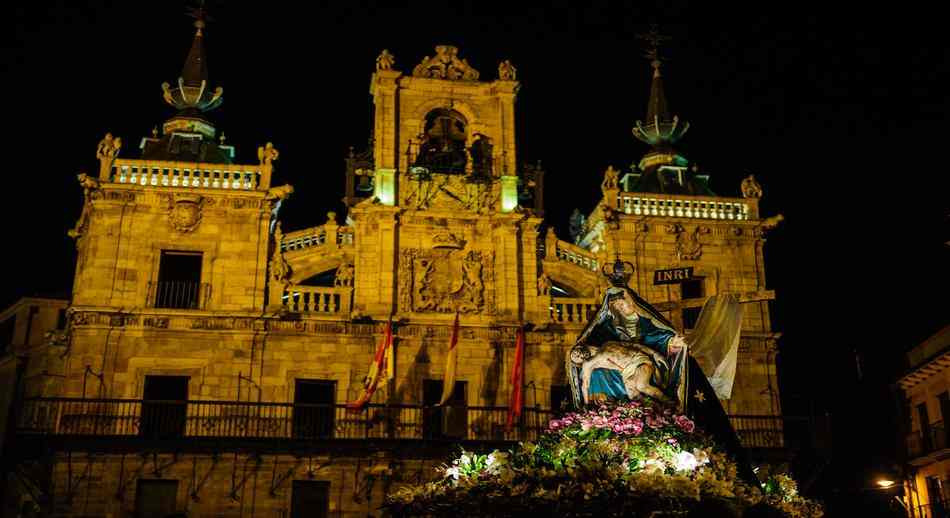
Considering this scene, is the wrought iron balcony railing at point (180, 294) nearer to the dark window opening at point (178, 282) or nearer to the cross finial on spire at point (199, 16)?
the dark window opening at point (178, 282)

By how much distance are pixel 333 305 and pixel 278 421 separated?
11.3 feet

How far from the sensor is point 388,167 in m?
30.4

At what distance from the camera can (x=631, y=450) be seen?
499 inches

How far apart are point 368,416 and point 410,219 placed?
5488 millimetres

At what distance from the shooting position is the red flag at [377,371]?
88.1 feet

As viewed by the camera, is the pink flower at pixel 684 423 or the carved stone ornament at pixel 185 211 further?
the carved stone ornament at pixel 185 211

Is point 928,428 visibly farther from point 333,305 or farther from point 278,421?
point 278,421

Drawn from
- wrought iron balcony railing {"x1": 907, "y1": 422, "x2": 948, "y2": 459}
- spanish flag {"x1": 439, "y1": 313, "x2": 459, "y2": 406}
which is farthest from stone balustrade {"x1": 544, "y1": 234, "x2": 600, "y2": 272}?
wrought iron balcony railing {"x1": 907, "y1": 422, "x2": 948, "y2": 459}

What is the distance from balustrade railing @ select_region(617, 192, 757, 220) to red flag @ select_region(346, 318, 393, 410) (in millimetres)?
8092

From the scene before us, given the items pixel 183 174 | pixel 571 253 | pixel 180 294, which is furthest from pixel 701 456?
pixel 183 174

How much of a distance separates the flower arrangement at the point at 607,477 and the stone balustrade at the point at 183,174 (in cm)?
1756

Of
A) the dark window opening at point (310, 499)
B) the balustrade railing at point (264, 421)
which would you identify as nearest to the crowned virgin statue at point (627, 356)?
the balustrade railing at point (264, 421)

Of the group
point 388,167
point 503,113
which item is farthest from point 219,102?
point 503,113

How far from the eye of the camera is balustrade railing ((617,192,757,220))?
3166 cm
